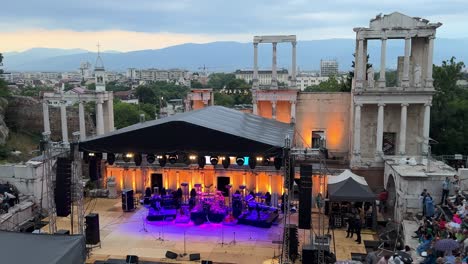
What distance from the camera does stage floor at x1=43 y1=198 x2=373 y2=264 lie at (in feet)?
54.4

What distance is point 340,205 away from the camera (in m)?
20.4

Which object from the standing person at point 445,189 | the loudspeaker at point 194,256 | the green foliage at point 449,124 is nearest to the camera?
the loudspeaker at point 194,256

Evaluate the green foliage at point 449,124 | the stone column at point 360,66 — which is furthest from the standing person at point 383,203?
the green foliage at point 449,124

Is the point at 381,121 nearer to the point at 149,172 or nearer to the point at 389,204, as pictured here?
the point at 389,204

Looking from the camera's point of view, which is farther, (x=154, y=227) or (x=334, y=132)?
(x=334, y=132)

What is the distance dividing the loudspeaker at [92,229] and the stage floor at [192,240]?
1.35 feet

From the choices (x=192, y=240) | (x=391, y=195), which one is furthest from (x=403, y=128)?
(x=192, y=240)

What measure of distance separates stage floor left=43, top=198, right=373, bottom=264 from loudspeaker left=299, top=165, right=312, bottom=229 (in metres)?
2.27

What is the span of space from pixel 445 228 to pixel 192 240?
30.9ft

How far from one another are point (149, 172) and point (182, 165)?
6.68 feet

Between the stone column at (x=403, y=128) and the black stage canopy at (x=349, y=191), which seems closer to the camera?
the black stage canopy at (x=349, y=191)

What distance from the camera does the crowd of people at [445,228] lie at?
1200 cm

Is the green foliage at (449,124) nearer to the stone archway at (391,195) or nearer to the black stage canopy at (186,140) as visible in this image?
the stone archway at (391,195)

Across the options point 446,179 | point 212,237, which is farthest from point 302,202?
point 446,179
